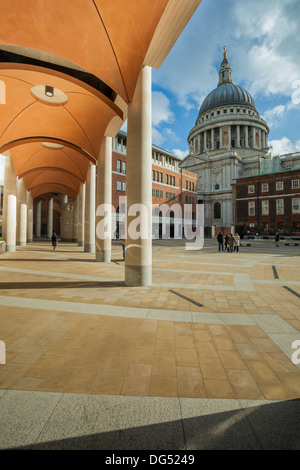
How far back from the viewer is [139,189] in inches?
329

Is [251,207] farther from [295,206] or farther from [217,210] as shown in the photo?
[217,210]

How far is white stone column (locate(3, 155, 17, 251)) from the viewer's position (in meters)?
20.1

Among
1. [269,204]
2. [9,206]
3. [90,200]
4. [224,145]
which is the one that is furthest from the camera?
[224,145]

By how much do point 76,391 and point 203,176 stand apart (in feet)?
248

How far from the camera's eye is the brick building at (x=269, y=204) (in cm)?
4488

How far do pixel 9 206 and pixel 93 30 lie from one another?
55.0ft

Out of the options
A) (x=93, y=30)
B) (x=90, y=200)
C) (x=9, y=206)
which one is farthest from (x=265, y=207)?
(x=93, y=30)

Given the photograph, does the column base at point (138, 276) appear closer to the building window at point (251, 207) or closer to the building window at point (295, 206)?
the building window at point (295, 206)

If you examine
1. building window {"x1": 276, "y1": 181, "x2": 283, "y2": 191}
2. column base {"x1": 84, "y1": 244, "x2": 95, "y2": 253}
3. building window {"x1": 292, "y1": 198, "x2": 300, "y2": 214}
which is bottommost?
column base {"x1": 84, "y1": 244, "x2": 95, "y2": 253}

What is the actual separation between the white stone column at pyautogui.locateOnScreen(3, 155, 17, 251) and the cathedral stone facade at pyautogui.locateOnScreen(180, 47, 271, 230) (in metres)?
57.1

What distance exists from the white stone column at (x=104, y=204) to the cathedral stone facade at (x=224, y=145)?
186ft

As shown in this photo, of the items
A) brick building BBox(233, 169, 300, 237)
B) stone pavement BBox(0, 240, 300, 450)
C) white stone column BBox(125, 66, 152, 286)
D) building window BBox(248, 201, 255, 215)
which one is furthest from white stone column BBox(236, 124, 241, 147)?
stone pavement BBox(0, 240, 300, 450)

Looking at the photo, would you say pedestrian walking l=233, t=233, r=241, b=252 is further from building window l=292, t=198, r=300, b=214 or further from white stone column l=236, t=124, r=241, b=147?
white stone column l=236, t=124, r=241, b=147

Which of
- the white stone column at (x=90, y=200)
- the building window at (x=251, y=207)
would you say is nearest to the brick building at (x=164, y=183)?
the building window at (x=251, y=207)
